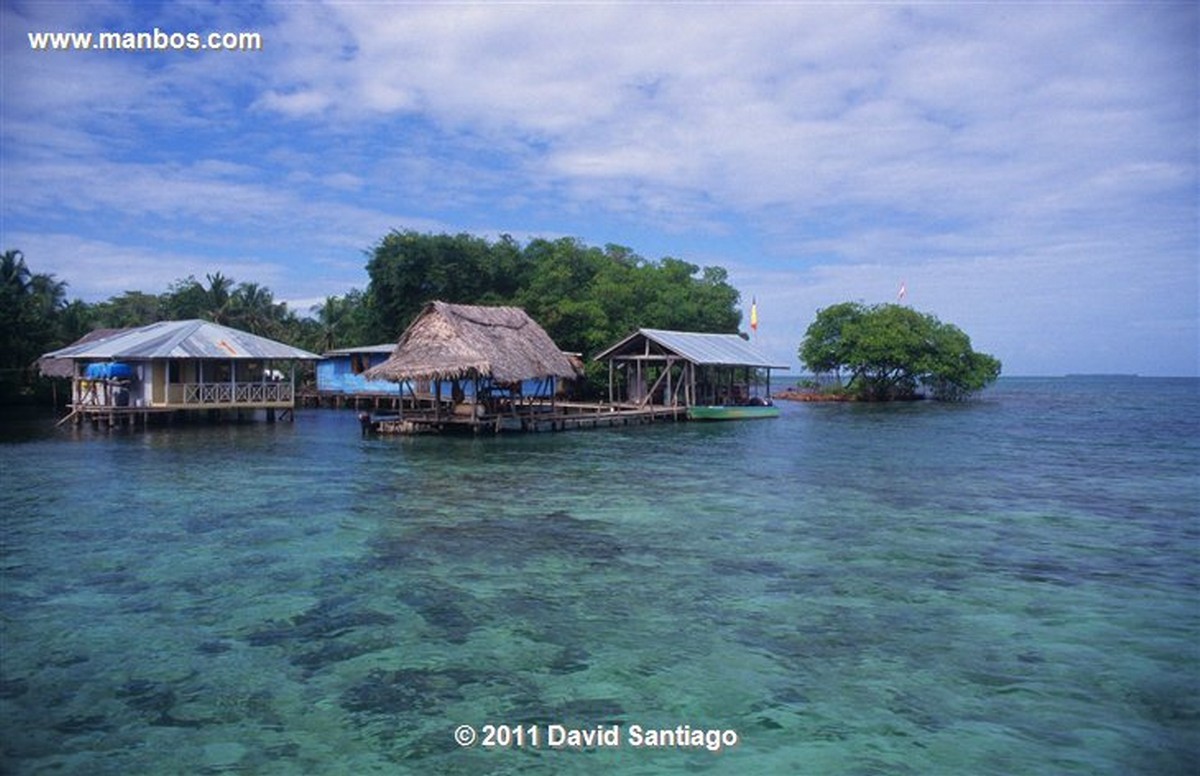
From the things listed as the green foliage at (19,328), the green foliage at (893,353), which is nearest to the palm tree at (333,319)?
the green foliage at (19,328)

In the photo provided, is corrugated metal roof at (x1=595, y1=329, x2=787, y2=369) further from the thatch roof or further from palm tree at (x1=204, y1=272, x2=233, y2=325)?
palm tree at (x1=204, y1=272, x2=233, y2=325)

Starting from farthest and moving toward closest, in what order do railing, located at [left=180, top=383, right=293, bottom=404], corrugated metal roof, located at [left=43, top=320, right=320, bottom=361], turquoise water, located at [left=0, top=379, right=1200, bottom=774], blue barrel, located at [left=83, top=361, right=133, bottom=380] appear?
railing, located at [left=180, top=383, right=293, bottom=404] → blue barrel, located at [left=83, top=361, right=133, bottom=380] → corrugated metal roof, located at [left=43, top=320, right=320, bottom=361] → turquoise water, located at [left=0, top=379, right=1200, bottom=774]

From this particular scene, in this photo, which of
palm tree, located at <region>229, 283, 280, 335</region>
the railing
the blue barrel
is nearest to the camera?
the blue barrel

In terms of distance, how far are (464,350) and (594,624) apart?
15.2 m

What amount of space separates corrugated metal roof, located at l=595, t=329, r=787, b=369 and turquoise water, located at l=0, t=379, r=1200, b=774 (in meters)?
13.8

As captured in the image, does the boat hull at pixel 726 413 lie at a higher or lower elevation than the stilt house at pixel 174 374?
lower

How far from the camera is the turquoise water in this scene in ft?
16.0

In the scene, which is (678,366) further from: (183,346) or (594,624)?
(594,624)

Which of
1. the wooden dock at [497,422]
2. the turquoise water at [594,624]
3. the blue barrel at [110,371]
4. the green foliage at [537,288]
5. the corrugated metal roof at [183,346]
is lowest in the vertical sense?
the turquoise water at [594,624]

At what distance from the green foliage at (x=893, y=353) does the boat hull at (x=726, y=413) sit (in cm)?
1519

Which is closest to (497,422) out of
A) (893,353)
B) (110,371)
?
(110,371)

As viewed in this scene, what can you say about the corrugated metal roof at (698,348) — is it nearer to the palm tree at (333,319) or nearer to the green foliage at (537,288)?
the green foliage at (537,288)

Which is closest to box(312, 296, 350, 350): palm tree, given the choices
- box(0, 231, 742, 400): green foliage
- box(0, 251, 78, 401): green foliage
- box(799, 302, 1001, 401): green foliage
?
box(0, 231, 742, 400): green foliage

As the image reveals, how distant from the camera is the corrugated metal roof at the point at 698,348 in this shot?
28.2 m
